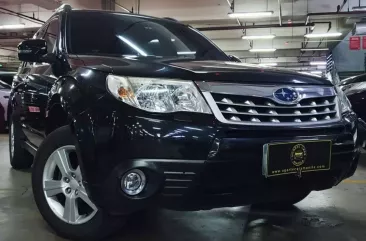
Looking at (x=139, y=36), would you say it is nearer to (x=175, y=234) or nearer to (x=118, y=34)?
(x=118, y=34)

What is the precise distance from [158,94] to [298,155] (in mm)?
800

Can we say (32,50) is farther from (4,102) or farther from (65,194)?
(4,102)

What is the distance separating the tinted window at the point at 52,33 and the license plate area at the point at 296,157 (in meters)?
1.93

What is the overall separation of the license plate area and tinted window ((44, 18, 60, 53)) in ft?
6.32

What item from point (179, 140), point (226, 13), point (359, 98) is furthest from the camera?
point (226, 13)

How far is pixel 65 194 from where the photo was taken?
102 inches

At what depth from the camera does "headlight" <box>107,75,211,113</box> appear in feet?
7.01

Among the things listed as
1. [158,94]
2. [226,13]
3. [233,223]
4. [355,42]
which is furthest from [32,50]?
Result: [355,42]

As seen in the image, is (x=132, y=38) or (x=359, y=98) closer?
(x=132, y=38)

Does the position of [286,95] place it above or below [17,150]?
above

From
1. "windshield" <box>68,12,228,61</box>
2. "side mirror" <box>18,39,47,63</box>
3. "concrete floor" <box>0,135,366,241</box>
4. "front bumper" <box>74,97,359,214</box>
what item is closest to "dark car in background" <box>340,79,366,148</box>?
"concrete floor" <box>0,135,366,241</box>

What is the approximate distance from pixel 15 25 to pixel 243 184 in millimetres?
15941

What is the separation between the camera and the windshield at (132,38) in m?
3.16

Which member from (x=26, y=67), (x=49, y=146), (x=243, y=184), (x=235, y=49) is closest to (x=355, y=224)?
(x=243, y=184)
